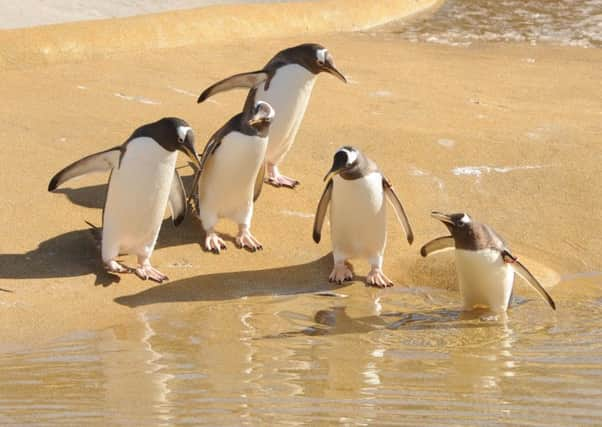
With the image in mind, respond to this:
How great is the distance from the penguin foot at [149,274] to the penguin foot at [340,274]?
0.83m

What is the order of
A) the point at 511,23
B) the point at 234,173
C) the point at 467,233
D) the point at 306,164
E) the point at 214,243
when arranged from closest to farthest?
the point at 467,233
the point at 234,173
the point at 214,243
the point at 306,164
the point at 511,23

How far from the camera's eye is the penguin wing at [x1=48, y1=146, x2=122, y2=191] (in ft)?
20.4

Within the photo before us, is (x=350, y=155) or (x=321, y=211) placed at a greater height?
(x=350, y=155)

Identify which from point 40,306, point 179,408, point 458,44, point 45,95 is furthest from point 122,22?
point 179,408

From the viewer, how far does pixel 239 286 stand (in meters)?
6.33

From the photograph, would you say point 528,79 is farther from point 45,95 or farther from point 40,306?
point 40,306

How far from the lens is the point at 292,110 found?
7.27 m

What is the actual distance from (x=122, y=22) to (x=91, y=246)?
444 centimetres

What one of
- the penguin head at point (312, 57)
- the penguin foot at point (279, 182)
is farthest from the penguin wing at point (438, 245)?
the penguin head at point (312, 57)

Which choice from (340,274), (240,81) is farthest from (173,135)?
(240,81)

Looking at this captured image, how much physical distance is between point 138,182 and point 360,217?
43.8 inches

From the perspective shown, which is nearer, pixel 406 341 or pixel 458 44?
pixel 406 341

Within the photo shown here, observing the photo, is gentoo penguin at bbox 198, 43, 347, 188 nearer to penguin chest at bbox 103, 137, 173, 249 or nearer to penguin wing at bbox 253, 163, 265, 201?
penguin wing at bbox 253, 163, 265, 201

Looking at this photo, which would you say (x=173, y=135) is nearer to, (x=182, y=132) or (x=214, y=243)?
(x=182, y=132)
